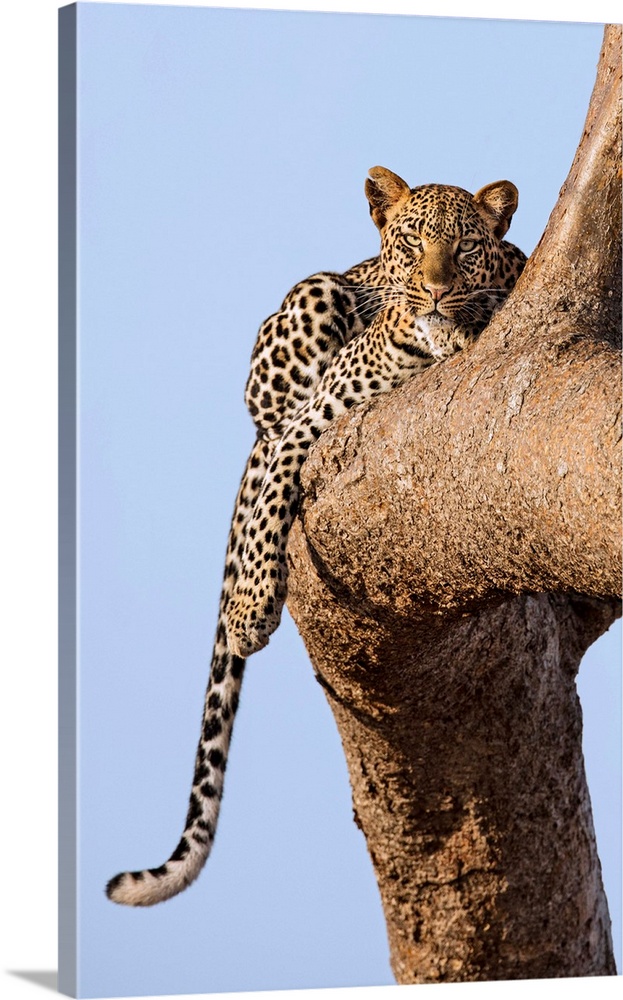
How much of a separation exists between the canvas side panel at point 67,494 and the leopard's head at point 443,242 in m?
0.82

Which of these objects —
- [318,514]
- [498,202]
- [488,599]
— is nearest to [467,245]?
[498,202]

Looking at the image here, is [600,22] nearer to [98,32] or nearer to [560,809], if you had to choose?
[98,32]

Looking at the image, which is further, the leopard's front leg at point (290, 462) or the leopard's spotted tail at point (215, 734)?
the leopard's spotted tail at point (215, 734)

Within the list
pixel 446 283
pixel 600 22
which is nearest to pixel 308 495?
pixel 446 283

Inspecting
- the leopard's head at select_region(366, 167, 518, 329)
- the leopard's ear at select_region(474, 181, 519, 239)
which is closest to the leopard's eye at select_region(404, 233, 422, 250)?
the leopard's head at select_region(366, 167, 518, 329)

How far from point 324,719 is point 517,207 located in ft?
5.13

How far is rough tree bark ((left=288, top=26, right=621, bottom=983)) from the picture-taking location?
294 centimetres

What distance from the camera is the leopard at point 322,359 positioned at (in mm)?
3785

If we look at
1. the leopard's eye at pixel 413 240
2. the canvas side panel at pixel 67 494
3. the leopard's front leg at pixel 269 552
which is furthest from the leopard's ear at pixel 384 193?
the canvas side panel at pixel 67 494

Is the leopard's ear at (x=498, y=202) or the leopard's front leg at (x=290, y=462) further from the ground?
the leopard's ear at (x=498, y=202)

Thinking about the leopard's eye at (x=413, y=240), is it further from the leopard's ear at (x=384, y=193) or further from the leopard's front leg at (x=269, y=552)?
the leopard's front leg at (x=269, y=552)

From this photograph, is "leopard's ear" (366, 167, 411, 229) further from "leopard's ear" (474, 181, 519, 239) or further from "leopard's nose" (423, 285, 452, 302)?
"leopard's nose" (423, 285, 452, 302)
